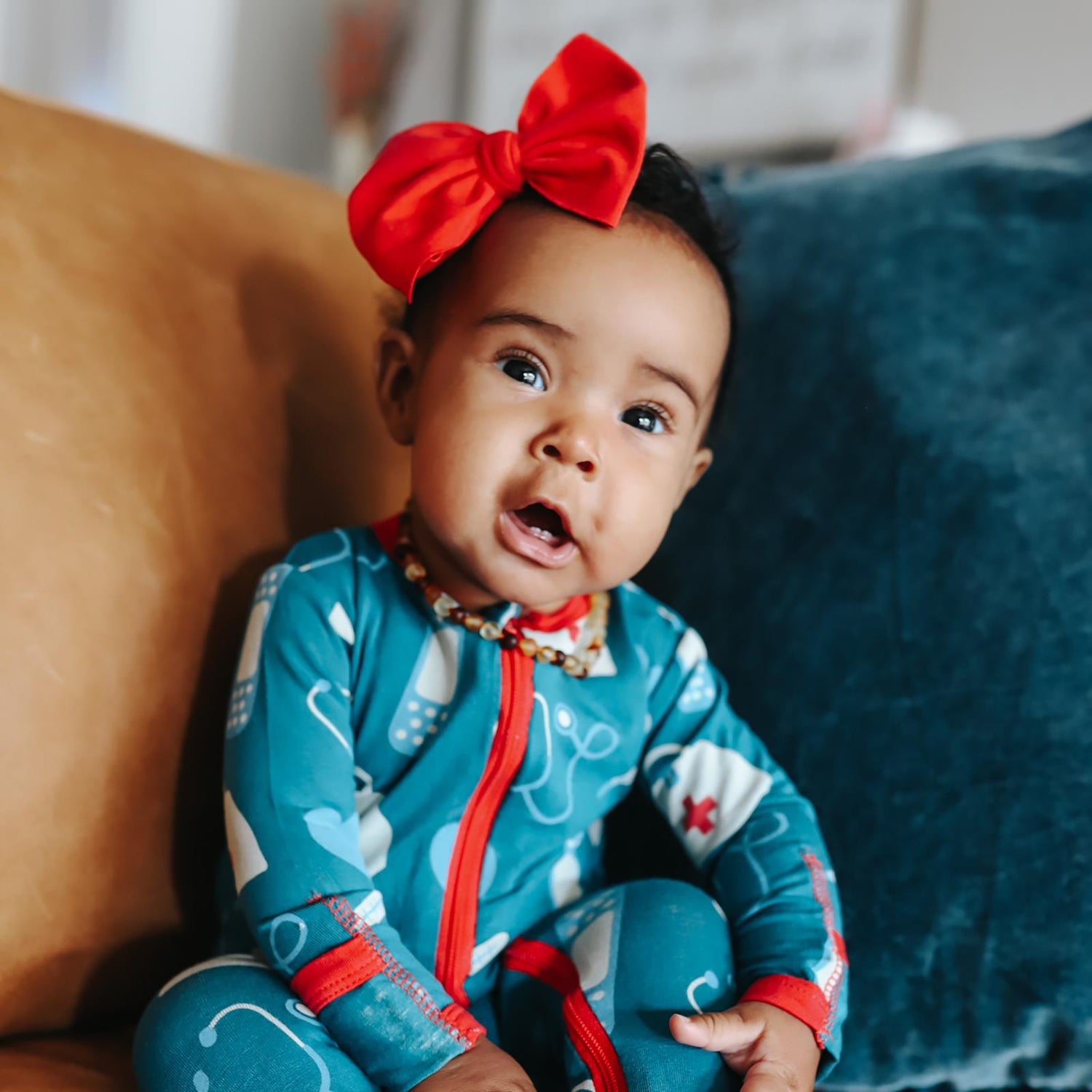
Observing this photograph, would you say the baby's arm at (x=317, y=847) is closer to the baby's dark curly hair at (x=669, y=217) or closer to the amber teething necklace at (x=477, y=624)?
the amber teething necklace at (x=477, y=624)

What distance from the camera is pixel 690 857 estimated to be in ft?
2.74

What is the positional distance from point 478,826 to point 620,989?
0.47 feet

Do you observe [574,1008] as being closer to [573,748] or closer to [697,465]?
[573,748]

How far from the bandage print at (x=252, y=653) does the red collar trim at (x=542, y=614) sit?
0.26 ft

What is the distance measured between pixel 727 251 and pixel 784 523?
0.22 meters

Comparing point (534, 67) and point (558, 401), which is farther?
point (534, 67)

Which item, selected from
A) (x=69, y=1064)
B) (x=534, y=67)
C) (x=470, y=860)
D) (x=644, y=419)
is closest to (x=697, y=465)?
(x=644, y=419)

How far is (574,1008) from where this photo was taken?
2.30ft

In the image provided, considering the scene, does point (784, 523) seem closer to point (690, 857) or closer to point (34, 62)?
point (690, 857)

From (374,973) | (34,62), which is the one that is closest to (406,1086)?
(374,973)

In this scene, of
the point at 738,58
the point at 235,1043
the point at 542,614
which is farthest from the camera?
the point at 738,58

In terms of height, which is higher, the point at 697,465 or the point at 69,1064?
the point at 697,465

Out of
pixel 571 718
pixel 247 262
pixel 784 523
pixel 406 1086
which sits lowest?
pixel 406 1086

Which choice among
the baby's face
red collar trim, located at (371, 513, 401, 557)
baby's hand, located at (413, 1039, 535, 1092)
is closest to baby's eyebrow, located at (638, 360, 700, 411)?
the baby's face
